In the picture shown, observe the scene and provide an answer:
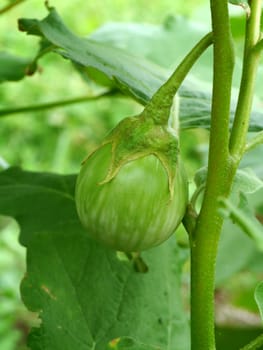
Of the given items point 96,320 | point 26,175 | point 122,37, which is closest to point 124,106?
point 122,37

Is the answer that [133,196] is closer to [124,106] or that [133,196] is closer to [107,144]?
[107,144]

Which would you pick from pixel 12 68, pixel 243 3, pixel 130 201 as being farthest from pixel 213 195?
pixel 12 68

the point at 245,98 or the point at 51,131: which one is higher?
the point at 245,98

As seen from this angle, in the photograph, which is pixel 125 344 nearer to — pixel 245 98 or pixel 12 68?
pixel 245 98

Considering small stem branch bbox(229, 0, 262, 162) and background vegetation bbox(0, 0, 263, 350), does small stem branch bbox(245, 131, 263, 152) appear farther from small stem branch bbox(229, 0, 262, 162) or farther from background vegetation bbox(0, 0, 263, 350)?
background vegetation bbox(0, 0, 263, 350)

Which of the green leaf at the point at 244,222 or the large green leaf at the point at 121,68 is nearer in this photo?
the green leaf at the point at 244,222

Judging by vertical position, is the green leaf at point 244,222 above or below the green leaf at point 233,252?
above

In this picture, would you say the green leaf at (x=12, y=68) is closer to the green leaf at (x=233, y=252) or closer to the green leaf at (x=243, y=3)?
the green leaf at (x=243, y=3)

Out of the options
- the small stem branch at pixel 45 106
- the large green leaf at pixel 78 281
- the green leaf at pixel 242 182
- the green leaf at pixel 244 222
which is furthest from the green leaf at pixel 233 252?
the green leaf at pixel 244 222
